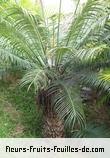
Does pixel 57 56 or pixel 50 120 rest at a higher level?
pixel 57 56

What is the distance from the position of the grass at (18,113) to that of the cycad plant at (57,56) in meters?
0.39

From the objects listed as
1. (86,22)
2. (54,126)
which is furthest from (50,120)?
(86,22)

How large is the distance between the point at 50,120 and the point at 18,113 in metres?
0.86

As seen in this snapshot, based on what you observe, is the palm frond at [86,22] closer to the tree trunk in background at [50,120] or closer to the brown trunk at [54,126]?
the tree trunk in background at [50,120]

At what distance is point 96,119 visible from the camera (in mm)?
6527

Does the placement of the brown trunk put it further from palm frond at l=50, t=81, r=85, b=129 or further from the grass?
the grass

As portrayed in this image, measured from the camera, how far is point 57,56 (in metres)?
5.70

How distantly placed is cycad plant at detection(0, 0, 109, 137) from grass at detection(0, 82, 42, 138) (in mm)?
385

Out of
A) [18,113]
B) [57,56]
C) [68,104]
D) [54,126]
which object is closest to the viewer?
[68,104]

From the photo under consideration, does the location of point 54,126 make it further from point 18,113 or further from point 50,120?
point 18,113

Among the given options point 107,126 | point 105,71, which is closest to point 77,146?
point 107,126

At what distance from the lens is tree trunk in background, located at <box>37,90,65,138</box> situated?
589cm

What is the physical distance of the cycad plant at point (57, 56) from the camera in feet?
18.3

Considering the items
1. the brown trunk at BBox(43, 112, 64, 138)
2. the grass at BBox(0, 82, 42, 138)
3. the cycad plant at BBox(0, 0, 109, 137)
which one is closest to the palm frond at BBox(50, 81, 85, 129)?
the cycad plant at BBox(0, 0, 109, 137)
